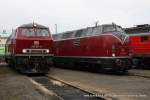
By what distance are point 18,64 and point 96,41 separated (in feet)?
15.7

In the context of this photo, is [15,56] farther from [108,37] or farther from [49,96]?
[49,96]

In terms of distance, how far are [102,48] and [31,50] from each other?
159 inches

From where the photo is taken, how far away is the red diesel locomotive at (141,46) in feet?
74.0

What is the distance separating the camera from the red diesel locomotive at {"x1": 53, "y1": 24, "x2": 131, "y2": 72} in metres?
18.0

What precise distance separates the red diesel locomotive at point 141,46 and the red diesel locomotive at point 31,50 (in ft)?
23.1

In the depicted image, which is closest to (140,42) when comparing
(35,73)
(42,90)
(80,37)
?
(80,37)

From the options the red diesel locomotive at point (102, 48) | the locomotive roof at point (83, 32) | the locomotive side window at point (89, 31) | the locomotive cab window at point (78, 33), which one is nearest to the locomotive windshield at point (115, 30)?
the red diesel locomotive at point (102, 48)

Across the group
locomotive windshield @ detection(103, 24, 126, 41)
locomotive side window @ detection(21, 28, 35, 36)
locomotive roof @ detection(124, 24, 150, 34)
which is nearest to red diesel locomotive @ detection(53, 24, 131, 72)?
locomotive windshield @ detection(103, 24, 126, 41)

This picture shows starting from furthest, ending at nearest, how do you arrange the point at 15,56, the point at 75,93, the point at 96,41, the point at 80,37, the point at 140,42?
the point at 140,42 → the point at 80,37 → the point at 96,41 → the point at 15,56 → the point at 75,93

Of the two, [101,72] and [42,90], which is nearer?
[42,90]

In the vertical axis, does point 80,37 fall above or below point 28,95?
above

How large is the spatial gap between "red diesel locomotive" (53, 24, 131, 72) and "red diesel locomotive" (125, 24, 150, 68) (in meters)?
3.99

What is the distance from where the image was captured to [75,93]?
1086 cm

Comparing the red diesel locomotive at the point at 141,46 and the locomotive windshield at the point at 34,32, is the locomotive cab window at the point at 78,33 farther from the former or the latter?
the red diesel locomotive at the point at 141,46
